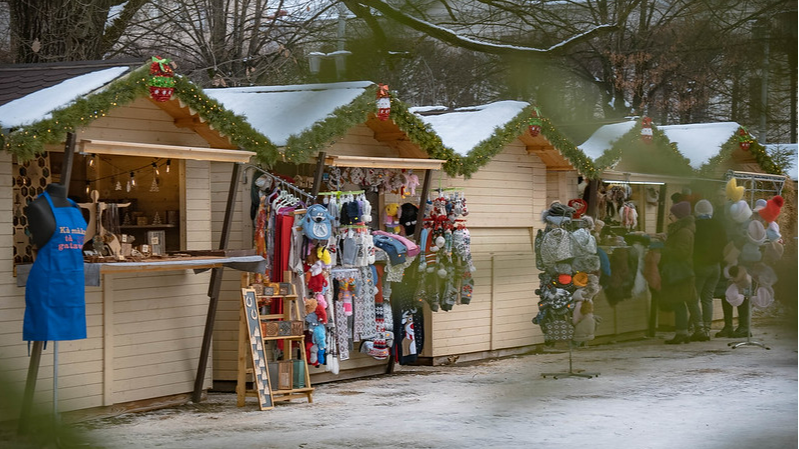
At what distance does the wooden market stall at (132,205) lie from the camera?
5621mm

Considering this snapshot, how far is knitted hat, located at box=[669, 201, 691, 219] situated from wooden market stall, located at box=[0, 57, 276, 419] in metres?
4.94

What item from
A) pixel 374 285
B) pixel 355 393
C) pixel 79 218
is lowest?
pixel 355 393

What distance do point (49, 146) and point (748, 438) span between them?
584 centimetres

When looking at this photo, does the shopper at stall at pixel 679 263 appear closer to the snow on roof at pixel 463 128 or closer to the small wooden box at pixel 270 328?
Result: the small wooden box at pixel 270 328

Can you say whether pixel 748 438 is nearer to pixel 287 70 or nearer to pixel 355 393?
pixel 287 70

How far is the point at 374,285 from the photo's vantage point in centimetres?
764

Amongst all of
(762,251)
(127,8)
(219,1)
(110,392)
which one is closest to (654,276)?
(762,251)

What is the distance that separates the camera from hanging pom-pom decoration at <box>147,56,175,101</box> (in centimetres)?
591

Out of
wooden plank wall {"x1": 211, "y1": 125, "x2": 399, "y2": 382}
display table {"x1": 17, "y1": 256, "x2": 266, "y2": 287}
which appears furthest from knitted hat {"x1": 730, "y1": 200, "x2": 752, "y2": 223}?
wooden plank wall {"x1": 211, "y1": 125, "x2": 399, "y2": 382}

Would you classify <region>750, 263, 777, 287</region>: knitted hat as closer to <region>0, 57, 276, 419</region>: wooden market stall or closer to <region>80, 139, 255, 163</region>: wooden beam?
→ <region>0, 57, 276, 419</region>: wooden market stall

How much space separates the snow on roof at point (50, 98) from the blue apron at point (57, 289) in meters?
0.43

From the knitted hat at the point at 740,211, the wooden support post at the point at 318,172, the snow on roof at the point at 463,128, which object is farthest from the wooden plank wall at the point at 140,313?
the knitted hat at the point at 740,211

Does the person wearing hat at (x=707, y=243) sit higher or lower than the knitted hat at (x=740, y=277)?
higher

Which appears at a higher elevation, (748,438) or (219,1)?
(219,1)
